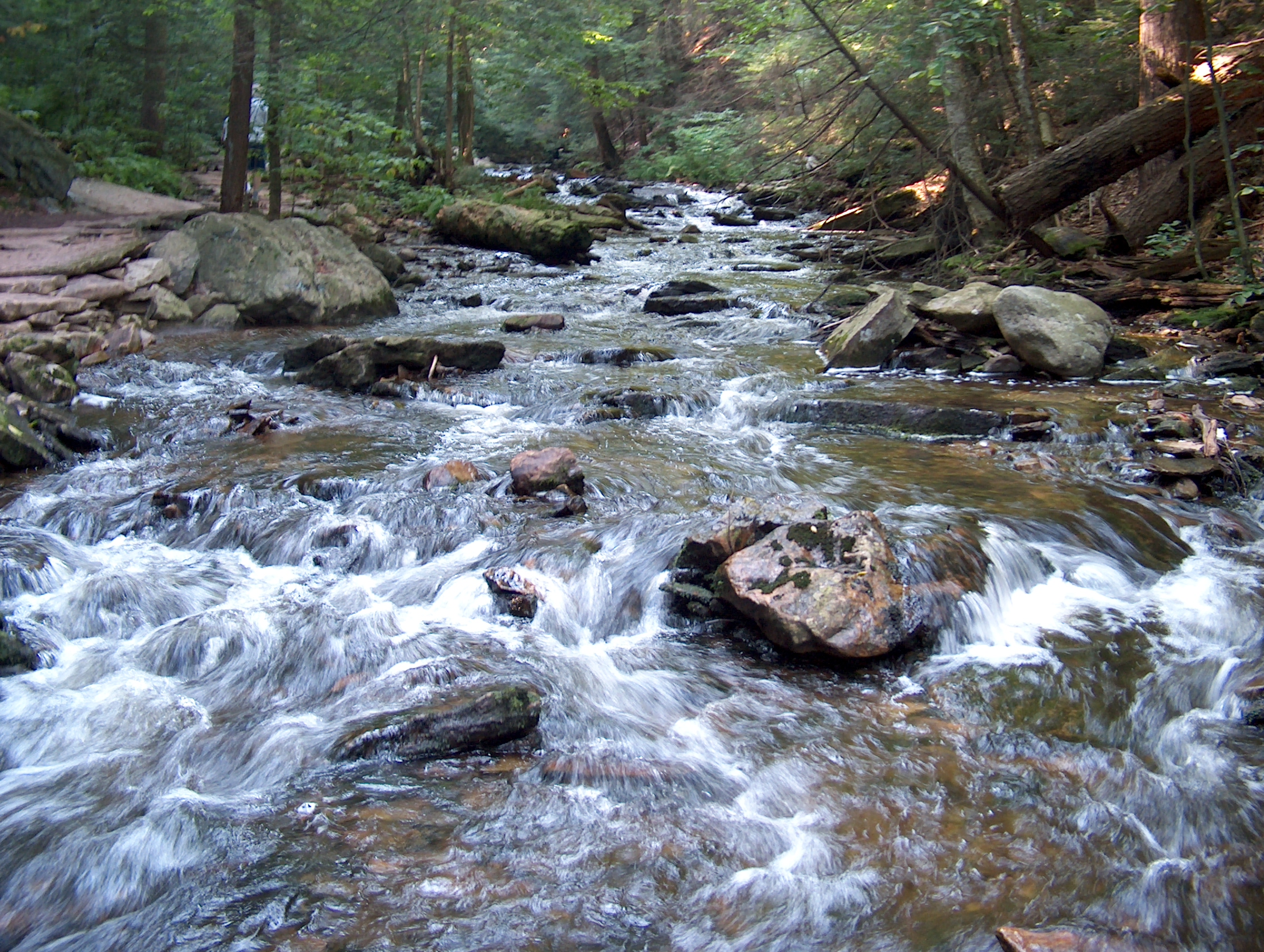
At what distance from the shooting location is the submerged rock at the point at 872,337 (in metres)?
9.46

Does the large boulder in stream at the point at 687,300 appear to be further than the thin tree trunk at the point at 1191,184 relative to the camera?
Yes

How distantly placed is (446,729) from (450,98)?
1832 cm

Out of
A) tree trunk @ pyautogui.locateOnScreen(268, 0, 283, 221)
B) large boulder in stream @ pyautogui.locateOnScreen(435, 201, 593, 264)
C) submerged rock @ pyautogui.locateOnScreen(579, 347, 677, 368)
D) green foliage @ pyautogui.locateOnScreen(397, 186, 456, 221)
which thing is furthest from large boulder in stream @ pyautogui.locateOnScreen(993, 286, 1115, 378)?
green foliage @ pyautogui.locateOnScreen(397, 186, 456, 221)

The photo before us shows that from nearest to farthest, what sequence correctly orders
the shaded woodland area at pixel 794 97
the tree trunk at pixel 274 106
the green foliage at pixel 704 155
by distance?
the shaded woodland area at pixel 794 97 → the tree trunk at pixel 274 106 → the green foliage at pixel 704 155

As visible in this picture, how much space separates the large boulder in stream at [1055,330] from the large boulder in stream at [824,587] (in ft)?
15.7

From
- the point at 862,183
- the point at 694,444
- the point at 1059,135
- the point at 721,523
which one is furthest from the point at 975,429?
the point at 1059,135

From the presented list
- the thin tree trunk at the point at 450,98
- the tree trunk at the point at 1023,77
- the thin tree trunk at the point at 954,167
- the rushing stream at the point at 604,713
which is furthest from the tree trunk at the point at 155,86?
the tree trunk at the point at 1023,77

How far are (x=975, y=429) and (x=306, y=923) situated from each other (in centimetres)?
617

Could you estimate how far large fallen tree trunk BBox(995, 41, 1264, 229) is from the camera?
998cm

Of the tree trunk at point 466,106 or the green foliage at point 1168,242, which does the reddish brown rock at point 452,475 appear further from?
the tree trunk at point 466,106

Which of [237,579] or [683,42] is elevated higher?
[683,42]

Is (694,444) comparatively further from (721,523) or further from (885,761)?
(885,761)

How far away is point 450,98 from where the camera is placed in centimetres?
1947

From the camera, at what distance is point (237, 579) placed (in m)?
5.39
